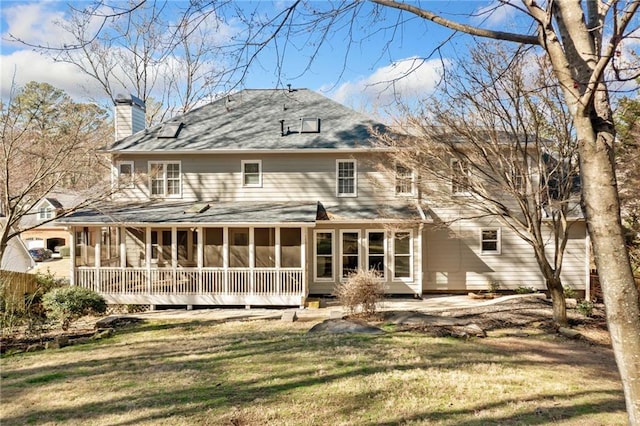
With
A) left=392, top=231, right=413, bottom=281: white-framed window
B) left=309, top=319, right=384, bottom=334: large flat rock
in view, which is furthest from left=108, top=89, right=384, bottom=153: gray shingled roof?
left=309, top=319, right=384, bottom=334: large flat rock

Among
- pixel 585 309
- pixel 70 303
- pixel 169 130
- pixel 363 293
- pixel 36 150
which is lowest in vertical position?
pixel 585 309

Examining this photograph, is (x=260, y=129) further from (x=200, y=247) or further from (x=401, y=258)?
(x=401, y=258)

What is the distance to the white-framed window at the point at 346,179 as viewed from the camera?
14891 mm

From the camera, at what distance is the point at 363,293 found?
10219 mm

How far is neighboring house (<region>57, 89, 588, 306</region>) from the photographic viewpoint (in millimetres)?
Answer: 13109

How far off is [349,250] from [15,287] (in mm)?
9829

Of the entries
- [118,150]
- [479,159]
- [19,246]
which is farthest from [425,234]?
[19,246]

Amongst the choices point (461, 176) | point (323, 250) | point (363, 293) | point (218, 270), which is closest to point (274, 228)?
point (323, 250)

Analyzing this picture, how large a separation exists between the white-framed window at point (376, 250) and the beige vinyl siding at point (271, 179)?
1.23 meters

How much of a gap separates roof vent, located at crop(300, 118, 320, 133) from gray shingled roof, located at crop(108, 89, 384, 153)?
0.55 ft

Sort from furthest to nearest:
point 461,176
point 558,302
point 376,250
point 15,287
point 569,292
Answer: point 376,250
point 569,292
point 15,287
point 461,176
point 558,302

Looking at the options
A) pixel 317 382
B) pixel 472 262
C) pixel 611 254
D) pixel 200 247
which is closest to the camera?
pixel 611 254

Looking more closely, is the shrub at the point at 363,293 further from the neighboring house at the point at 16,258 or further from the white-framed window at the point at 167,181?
the neighboring house at the point at 16,258

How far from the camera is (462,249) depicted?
14727mm
